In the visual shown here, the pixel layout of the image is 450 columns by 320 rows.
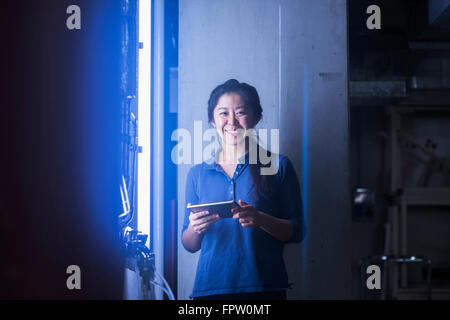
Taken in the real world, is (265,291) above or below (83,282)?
below

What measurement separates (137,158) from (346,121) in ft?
2.23

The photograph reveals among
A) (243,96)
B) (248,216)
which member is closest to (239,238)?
(248,216)

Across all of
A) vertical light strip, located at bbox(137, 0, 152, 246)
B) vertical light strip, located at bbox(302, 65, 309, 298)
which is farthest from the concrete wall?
vertical light strip, located at bbox(137, 0, 152, 246)

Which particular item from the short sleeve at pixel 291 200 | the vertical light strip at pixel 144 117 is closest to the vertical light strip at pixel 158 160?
the vertical light strip at pixel 144 117

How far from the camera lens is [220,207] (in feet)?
4.70

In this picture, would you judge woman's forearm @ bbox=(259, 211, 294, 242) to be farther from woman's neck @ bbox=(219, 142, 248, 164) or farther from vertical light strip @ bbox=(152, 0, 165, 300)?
vertical light strip @ bbox=(152, 0, 165, 300)

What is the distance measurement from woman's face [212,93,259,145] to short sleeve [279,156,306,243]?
16 centimetres

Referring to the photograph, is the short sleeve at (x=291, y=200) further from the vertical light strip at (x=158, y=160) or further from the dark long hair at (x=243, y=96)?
the vertical light strip at (x=158, y=160)

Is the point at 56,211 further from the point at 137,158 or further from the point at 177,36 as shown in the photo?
the point at 177,36

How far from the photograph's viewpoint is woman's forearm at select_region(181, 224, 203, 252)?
1.52 meters

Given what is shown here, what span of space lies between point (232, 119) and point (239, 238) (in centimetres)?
37

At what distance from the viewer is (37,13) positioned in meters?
1.07
